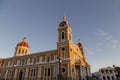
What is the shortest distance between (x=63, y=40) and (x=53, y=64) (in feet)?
25.1

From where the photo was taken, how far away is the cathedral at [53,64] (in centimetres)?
2772

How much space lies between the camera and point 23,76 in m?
34.6

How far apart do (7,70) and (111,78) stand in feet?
158

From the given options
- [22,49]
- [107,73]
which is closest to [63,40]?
[22,49]

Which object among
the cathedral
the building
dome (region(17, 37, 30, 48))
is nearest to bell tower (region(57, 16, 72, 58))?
the cathedral

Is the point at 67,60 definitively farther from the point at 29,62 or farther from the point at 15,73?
the point at 15,73

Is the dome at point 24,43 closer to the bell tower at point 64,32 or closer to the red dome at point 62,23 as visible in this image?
the bell tower at point 64,32

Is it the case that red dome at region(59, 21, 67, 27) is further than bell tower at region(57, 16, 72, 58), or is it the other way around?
red dome at region(59, 21, 67, 27)

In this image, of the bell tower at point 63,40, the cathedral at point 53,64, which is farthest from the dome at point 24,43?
the bell tower at point 63,40

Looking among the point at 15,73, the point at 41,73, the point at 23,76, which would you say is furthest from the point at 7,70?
the point at 41,73

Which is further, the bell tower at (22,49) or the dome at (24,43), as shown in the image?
the dome at (24,43)

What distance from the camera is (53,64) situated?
99.5 ft

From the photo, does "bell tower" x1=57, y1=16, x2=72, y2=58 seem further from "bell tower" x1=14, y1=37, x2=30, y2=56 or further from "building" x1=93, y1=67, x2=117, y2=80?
"building" x1=93, y1=67, x2=117, y2=80

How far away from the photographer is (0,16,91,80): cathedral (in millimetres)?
27722
